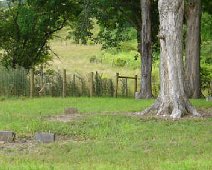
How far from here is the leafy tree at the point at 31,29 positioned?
31.5 metres

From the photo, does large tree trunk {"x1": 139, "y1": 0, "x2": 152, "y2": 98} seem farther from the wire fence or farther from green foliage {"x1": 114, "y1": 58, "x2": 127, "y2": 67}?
green foliage {"x1": 114, "y1": 58, "x2": 127, "y2": 67}

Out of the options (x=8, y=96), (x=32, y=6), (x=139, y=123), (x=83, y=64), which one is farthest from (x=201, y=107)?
(x=83, y=64)

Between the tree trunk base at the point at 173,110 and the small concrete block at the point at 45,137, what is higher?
the tree trunk base at the point at 173,110

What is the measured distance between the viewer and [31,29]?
3131cm

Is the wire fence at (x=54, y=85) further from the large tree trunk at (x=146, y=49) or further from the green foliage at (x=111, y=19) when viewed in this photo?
the large tree trunk at (x=146, y=49)

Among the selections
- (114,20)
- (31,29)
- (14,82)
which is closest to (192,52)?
(114,20)

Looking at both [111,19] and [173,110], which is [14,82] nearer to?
[111,19]

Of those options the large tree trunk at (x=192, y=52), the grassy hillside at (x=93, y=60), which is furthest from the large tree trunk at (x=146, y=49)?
the grassy hillside at (x=93, y=60)

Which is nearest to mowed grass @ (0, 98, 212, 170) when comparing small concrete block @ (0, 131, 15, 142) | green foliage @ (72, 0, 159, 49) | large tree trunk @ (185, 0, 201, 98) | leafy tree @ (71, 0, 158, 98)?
small concrete block @ (0, 131, 15, 142)

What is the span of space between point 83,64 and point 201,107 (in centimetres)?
3436

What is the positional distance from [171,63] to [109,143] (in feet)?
19.2

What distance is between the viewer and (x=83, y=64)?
5428cm

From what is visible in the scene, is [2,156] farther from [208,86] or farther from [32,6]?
[208,86]

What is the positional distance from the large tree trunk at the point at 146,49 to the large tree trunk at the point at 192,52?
5.72ft
